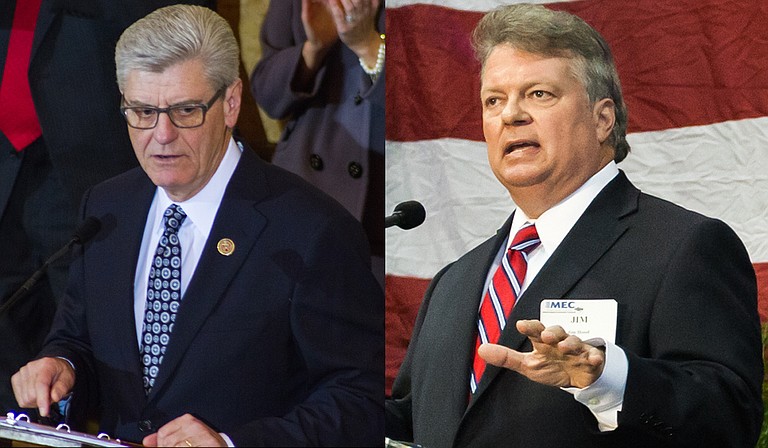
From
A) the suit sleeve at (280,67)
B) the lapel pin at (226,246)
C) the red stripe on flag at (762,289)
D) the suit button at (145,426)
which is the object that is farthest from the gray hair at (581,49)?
the suit button at (145,426)

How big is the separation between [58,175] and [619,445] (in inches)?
61.0

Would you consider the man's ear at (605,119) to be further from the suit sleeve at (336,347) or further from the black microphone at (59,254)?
the black microphone at (59,254)

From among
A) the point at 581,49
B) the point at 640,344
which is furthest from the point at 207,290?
the point at 581,49

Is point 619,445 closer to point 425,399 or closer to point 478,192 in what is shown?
point 425,399

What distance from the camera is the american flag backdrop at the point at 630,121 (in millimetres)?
2658

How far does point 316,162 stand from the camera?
2.35m

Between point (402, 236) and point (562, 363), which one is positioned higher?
point (402, 236)

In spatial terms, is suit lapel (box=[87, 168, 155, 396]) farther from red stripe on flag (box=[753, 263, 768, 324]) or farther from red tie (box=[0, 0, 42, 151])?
red stripe on flag (box=[753, 263, 768, 324])

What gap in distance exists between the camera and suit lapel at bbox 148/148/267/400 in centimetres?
241

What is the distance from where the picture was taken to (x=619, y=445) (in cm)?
248

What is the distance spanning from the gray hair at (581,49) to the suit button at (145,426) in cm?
132

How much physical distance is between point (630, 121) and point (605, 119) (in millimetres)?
70

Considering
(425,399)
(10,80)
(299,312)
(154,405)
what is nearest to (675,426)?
(425,399)

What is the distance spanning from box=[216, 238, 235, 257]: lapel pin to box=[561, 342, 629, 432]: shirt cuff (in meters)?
0.81
